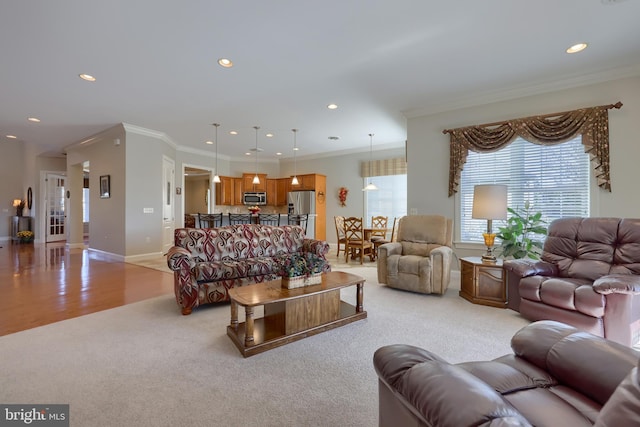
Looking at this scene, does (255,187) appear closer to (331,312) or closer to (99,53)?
(99,53)

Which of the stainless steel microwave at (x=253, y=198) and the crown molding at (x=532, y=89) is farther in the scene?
the stainless steel microwave at (x=253, y=198)

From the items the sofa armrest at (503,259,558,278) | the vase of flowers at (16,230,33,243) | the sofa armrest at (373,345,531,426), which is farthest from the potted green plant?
the vase of flowers at (16,230,33,243)

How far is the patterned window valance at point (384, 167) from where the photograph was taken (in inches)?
279

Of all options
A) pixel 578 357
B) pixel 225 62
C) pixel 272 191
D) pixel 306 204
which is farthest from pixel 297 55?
pixel 272 191

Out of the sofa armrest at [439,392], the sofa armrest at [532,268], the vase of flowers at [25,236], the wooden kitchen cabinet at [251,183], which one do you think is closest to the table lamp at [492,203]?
the sofa armrest at [532,268]

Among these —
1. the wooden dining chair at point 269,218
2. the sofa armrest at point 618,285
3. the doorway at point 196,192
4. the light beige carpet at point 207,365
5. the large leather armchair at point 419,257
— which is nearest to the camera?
the light beige carpet at point 207,365

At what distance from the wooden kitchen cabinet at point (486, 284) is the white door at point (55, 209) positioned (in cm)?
1052

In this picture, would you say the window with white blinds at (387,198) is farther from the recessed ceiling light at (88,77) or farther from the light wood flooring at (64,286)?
the recessed ceiling light at (88,77)

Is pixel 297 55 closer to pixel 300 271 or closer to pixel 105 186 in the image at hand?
pixel 300 271

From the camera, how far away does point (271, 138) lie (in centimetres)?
671

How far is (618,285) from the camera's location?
2.15 meters

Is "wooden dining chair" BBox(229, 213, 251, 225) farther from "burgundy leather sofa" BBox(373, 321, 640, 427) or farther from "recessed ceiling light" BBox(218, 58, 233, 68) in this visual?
"burgundy leather sofa" BBox(373, 321, 640, 427)

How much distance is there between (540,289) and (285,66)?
3503mm

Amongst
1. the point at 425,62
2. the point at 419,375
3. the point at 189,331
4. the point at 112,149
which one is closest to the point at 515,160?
the point at 425,62
